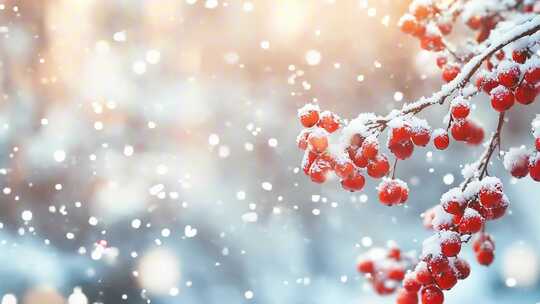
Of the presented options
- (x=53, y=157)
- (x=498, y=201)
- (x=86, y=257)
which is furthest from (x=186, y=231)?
(x=498, y=201)

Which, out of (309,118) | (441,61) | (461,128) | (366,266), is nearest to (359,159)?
(309,118)

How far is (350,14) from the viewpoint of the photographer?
493 centimetres

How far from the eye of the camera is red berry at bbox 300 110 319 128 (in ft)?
3.87

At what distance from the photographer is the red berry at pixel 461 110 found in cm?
113

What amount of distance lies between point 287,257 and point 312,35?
7.34 feet

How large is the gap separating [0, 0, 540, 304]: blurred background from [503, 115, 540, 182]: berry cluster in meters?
3.46

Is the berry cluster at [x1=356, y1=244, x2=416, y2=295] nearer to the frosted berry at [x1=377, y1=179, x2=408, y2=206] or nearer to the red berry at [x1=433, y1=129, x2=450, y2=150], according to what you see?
the frosted berry at [x1=377, y1=179, x2=408, y2=206]

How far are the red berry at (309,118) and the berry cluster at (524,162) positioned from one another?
432 millimetres

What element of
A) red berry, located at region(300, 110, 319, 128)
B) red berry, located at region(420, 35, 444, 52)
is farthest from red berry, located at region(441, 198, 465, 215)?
red berry, located at region(420, 35, 444, 52)

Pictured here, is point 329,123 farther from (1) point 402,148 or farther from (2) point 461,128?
(2) point 461,128

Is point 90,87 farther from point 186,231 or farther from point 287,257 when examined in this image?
point 287,257

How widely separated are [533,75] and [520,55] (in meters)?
0.05

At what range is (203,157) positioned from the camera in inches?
217

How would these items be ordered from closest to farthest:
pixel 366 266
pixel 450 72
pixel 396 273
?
pixel 450 72, pixel 396 273, pixel 366 266
